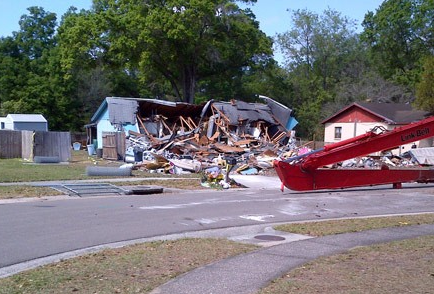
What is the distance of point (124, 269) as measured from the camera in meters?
8.55

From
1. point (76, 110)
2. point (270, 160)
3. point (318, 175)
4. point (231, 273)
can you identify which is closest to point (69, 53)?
point (76, 110)

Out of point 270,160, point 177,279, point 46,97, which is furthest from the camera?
point 46,97

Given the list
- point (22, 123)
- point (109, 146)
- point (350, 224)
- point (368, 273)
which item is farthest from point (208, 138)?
point (368, 273)

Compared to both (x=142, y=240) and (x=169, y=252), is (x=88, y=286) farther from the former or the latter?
(x=142, y=240)

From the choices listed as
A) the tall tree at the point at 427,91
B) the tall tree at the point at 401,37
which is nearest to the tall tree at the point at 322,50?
the tall tree at the point at 401,37

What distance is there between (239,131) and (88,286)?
32.9 meters

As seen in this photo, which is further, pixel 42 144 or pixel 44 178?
pixel 42 144

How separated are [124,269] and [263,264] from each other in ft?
7.04

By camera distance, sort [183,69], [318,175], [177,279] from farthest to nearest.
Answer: [183,69], [318,175], [177,279]

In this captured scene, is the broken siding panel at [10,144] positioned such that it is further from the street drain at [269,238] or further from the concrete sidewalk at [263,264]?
the concrete sidewalk at [263,264]

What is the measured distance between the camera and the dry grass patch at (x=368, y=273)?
7480mm

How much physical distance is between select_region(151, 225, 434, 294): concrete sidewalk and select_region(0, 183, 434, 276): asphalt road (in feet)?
8.78

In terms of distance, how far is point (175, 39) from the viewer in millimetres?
50031

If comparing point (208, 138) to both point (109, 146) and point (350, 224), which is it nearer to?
point (109, 146)
